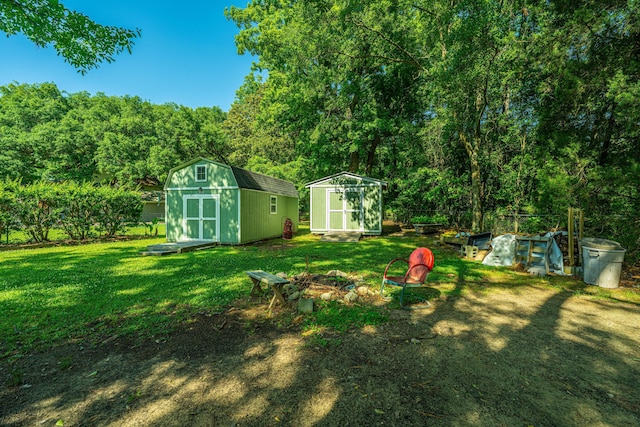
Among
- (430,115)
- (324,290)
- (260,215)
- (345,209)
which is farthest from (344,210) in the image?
(324,290)

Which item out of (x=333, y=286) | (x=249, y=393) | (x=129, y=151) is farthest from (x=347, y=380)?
(x=129, y=151)

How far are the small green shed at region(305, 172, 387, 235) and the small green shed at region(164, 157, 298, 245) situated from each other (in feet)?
12.9

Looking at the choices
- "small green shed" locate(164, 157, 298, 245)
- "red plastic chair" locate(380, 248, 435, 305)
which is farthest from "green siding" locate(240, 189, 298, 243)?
"red plastic chair" locate(380, 248, 435, 305)

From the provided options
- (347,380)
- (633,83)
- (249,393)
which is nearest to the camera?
(249,393)

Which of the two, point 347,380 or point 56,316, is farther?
point 56,316

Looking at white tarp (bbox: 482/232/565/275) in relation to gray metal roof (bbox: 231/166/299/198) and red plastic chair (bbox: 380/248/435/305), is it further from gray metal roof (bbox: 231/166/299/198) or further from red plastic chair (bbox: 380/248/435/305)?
gray metal roof (bbox: 231/166/299/198)

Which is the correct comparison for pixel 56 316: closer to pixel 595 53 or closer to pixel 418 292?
pixel 418 292

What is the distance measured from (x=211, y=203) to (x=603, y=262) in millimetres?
12615

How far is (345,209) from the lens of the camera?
1533 centimetres

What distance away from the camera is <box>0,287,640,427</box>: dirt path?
2230 mm

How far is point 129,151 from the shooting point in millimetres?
24531

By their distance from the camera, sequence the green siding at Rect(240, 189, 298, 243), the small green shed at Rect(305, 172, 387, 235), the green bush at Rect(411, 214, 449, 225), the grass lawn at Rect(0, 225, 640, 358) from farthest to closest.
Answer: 1. the green bush at Rect(411, 214, 449, 225)
2. the small green shed at Rect(305, 172, 387, 235)
3. the green siding at Rect(240, 189, 298, 243)
4. the grass lawn at Rect(0, 225, 640, 358)

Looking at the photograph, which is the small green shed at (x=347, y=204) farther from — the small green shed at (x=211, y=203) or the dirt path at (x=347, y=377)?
the dirt path at (x=347, y=377)

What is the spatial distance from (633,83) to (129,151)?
100.0ft
